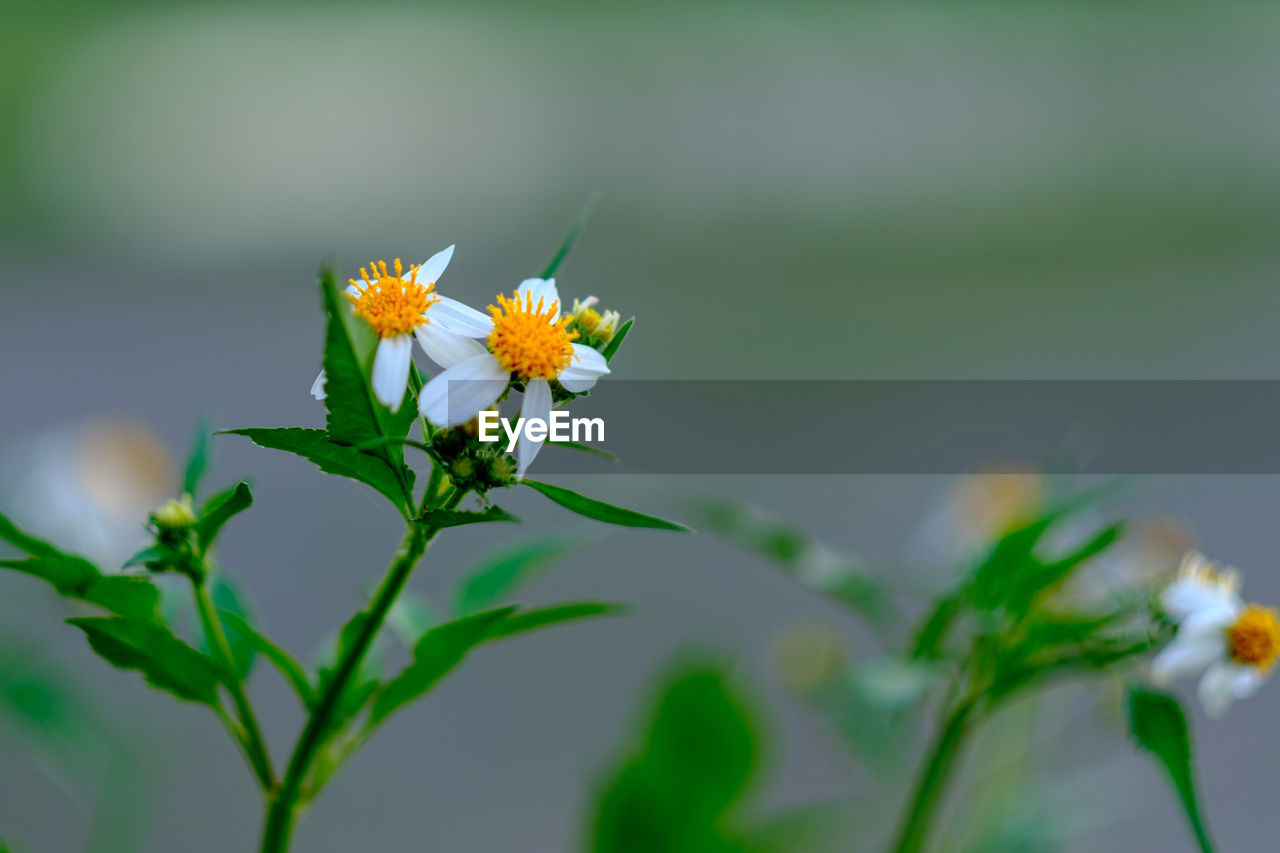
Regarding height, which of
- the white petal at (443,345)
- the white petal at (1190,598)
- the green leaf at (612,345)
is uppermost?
the white petal at (1190,598)

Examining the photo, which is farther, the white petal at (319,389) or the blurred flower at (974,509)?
the blurred flower at (974,509)

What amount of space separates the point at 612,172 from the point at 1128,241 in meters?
1.38

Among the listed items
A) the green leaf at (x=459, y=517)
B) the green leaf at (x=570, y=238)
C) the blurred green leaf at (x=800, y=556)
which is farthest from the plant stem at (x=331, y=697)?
the blurred green leaf at (x=800, y=556)

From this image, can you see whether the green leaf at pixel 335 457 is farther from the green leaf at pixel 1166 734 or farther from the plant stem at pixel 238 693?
the green leaf at pixel 1166 734

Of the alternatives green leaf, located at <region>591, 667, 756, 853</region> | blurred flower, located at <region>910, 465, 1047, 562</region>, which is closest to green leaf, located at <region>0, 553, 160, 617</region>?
green leaf, located at <region>591, 667, 756, 853</region>

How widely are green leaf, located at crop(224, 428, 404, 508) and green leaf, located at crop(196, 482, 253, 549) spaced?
0.02 m

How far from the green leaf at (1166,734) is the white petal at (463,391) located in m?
0.28

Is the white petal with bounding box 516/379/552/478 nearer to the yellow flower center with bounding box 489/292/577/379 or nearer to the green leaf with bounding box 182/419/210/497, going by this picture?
the yellow flower center with bounding box 489/292/577/379

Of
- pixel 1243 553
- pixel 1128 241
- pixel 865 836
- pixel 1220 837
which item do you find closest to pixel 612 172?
pixel 1128 241

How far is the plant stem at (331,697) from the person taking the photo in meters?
0.33

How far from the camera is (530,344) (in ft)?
1.16

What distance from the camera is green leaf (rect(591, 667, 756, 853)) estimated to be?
480mm

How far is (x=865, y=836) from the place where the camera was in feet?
2.43

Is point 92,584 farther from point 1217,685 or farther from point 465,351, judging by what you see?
point 1217,685
